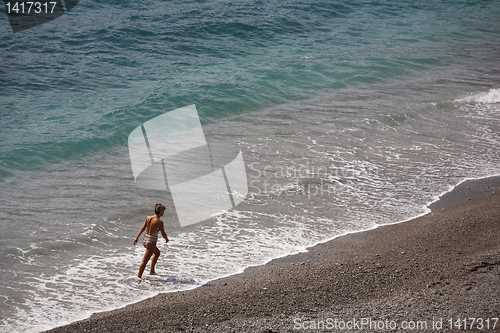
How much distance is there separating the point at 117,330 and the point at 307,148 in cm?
678

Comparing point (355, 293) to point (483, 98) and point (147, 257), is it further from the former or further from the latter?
point (483, 98)

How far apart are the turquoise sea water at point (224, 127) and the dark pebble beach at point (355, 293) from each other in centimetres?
42

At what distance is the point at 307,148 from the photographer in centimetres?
1037

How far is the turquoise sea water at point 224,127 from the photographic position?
6.11 meters

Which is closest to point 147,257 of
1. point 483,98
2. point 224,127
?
point 224,127

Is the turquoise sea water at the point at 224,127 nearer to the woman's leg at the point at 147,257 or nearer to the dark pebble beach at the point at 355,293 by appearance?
the woman's leg at the point at 147,257

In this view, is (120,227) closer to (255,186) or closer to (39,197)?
(39,197)

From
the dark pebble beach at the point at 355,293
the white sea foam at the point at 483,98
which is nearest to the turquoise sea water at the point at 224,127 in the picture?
the white sea foam at the point at 483,98

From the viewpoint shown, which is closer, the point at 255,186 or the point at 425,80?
the point at 255,186

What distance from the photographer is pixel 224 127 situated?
12.1 meters

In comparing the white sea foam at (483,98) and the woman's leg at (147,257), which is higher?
the white sea foam at (483,98)

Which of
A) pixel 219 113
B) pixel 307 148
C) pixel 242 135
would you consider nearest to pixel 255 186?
pixel 307 148

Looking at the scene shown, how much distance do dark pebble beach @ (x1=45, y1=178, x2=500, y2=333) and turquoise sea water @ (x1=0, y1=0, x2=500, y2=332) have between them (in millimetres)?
425

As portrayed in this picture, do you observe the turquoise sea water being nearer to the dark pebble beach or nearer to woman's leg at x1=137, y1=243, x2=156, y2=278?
woman's leg at x1=137, y1=243, x2=156, y2=278
